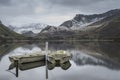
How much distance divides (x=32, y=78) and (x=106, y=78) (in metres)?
13.8

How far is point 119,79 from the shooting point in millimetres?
44625

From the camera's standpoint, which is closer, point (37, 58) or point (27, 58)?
point (27, 58)

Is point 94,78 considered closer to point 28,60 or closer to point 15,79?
point 15,79

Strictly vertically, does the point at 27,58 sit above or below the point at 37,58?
above

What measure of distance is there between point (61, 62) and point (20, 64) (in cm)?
1067

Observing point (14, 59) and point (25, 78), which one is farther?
point (14, 59)

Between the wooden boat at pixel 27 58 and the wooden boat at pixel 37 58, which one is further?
the wooden boat at pixel 27 58

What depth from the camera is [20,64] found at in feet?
209

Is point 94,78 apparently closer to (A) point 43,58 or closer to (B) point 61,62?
(B) point 61,62

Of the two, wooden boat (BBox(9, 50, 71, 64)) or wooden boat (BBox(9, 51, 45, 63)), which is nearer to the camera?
wooden boat (BBox(9, 50, 71, 64))

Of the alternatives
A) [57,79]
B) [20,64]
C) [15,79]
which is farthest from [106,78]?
[20,64]

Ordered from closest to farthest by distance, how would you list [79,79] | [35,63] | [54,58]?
[79,79]
[54,58]
[35,63]

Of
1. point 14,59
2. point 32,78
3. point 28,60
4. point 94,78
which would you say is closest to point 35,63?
point 28,60

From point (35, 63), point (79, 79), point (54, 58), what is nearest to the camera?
point (79, 79)
